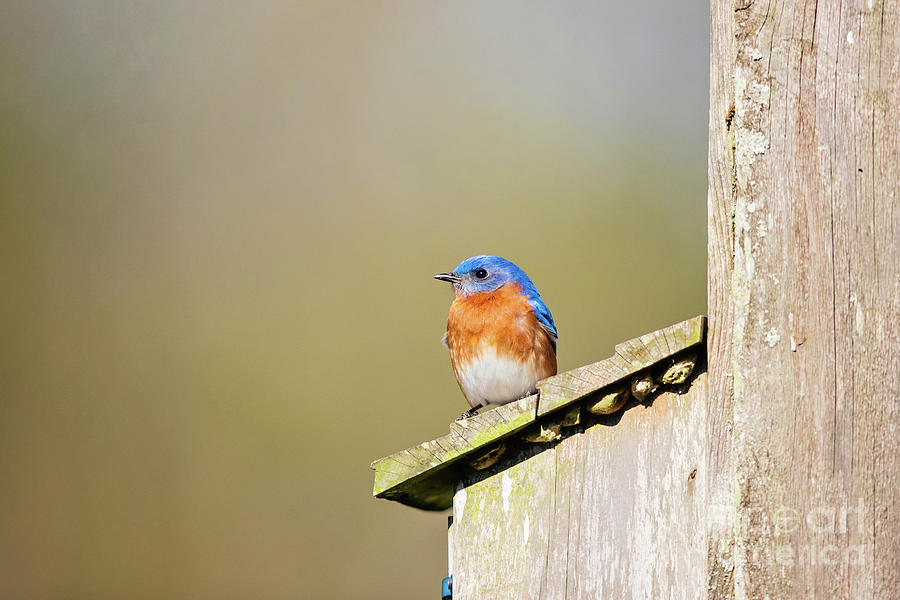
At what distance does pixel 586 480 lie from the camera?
2570mm

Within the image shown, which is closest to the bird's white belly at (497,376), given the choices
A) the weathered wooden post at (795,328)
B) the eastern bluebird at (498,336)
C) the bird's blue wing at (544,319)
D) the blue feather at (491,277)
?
the eastern bluebird at (498,336)

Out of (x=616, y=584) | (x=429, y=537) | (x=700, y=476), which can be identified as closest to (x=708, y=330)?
(x=700, y=476)

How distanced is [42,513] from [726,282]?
574cm

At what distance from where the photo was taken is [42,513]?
657 centimetres

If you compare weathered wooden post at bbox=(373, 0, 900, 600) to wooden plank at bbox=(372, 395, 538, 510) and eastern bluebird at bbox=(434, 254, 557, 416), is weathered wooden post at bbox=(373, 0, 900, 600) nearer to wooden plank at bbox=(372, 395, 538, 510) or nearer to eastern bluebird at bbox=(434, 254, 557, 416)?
wooden plank at bbox=(372, 395, 538, 510)

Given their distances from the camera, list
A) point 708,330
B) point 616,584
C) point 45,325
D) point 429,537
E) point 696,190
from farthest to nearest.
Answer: point 696,190 → point 45,325 → point 429,537 → point 616,584 → point 708,330

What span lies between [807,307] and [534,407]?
29.1 inches

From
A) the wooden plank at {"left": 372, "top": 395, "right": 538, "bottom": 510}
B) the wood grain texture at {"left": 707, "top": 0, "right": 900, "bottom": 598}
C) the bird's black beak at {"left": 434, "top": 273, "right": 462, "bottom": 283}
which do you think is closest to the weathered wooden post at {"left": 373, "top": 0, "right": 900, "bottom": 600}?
the wood grain texture at {"left": 707, "top": 0, "right": 900, "bottom": 598}

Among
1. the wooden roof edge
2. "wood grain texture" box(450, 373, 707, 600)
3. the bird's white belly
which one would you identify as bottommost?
"wood grain texture" box(450, 373, 707, 600)

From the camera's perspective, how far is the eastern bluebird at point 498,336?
149 inches

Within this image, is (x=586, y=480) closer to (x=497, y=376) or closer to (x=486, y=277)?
(x=497, y=376)

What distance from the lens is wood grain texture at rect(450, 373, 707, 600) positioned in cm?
237

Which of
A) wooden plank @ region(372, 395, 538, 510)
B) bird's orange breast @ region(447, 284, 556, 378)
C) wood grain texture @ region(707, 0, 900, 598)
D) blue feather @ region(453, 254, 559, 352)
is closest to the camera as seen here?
wood grain texture @ region(707, 0, 900, 598)

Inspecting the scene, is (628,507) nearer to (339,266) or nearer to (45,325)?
(339,266)
